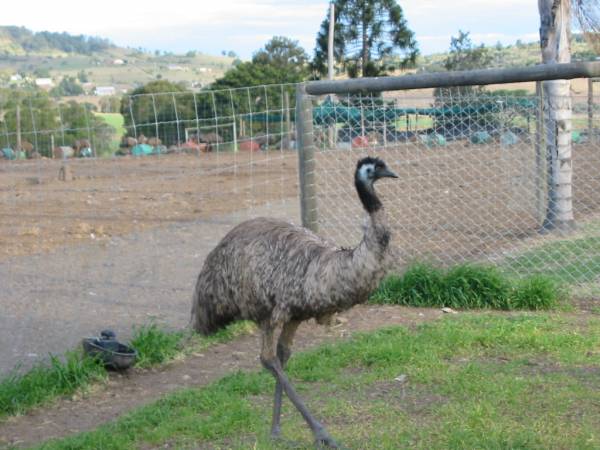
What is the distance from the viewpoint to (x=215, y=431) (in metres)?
4.97

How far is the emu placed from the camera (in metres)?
4.57

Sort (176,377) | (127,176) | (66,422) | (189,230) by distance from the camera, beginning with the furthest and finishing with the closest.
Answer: (127,176)
(189,230)
(176,377)
(66,422)

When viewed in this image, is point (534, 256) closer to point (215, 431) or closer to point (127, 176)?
point (215, 431)

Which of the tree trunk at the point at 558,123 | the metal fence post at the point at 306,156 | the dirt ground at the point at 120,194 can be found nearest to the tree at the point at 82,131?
the dirt ground at the point at 120,194

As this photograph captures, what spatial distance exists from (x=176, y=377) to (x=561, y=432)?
8.58 feet

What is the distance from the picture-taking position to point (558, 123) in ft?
30.8

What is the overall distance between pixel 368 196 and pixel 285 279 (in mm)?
611

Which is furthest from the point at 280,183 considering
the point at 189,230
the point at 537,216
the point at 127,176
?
the point at 537,216

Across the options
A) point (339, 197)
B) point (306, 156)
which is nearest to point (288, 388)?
point (306, 156)

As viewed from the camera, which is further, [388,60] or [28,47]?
[28,47]

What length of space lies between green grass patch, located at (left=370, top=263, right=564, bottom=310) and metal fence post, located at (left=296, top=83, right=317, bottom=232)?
2.88 ft

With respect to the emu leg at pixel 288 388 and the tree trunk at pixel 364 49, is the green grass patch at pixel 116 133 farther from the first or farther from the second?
the emu leg at pixel 288 388

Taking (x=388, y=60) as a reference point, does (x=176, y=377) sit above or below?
below

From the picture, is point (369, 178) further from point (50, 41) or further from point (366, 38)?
point (50, 41)
